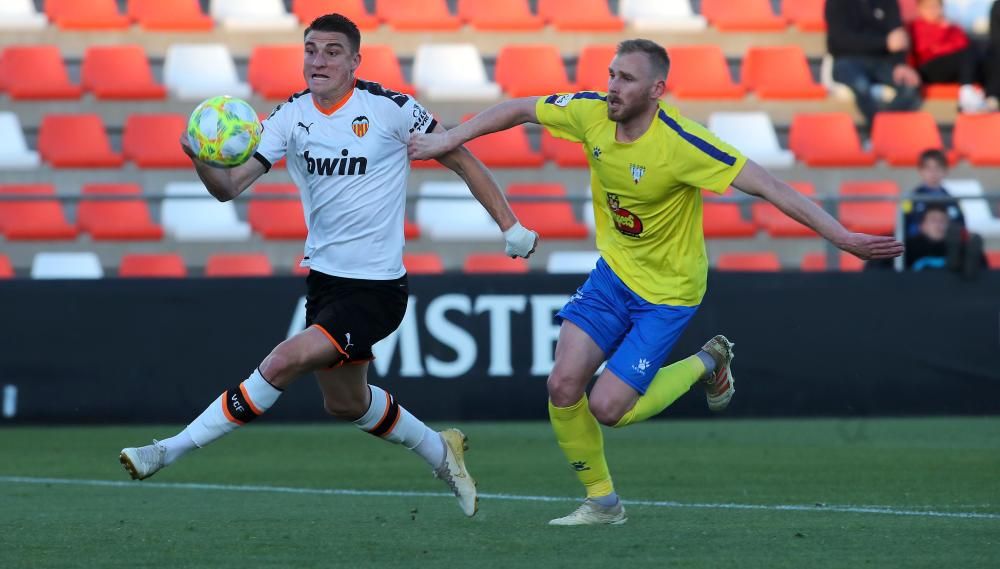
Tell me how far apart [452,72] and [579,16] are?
1.64 m

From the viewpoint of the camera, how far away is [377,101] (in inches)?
286

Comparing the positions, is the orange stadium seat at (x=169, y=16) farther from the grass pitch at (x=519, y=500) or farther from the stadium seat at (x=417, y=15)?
the grass pitch at (x=519, y=500)

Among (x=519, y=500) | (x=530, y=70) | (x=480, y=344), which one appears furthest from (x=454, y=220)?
(x=519, y=500)

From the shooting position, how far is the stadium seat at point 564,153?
15.5m

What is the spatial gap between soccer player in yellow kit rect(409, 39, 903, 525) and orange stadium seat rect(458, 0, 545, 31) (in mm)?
9754

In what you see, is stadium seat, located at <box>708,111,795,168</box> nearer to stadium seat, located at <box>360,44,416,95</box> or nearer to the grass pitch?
stadium seat, located at <box>360,44,416,95</box>

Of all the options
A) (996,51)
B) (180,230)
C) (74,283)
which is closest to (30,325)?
(74,283)

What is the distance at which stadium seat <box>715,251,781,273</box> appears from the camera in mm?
13445

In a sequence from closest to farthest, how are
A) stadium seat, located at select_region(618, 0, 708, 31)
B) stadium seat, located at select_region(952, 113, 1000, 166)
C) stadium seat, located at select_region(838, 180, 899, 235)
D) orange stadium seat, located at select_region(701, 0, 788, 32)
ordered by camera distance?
stadium seat, located at select_region(838, 180, 899, 235)
stadium seat, located at select_region(952, 113, 1000, 166)
stadium seat, located at select_region(618, 0, 708, 31)
orange stadium seat, located at select_region(701, 0, 788, 32)

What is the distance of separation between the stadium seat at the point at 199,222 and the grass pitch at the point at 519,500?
2.39 m

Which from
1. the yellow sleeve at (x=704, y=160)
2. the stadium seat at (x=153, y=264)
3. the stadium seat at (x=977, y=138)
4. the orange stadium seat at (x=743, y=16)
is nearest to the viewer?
the yellow sleeve at (x=704, y=160)

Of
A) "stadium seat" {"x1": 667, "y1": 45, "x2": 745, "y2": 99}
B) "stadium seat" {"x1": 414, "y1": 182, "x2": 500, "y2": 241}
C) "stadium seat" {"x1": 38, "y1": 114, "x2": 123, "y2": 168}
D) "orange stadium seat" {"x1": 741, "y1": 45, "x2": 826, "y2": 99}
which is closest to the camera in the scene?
"stadium seat" {"x1": 414, "y1": 182, "x2": 500, "y2": 241}

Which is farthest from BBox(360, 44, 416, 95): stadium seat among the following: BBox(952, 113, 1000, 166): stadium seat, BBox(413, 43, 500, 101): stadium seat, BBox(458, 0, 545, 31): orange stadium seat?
BBox(952, 113, 1000, 166): stadium seat

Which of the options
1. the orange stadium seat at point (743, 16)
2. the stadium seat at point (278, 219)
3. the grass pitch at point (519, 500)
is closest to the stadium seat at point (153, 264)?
the stadium seat at point (278, 219)
